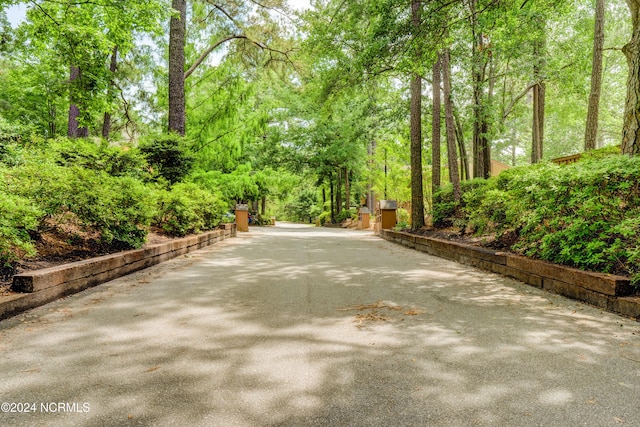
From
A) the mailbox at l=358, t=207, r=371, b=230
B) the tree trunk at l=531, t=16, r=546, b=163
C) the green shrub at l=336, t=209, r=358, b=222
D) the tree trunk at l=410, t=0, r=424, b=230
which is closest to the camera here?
the tree trunk at l=410, t=0, r=424, b=230

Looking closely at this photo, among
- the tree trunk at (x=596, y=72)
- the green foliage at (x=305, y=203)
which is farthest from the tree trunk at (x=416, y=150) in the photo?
the green foliage at (x=305, y=203)

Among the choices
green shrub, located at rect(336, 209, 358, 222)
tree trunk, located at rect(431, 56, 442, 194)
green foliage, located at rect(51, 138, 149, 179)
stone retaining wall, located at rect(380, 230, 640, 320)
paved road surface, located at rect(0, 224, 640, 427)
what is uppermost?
tree trunk, located at rect(431, 56, 442, 194)

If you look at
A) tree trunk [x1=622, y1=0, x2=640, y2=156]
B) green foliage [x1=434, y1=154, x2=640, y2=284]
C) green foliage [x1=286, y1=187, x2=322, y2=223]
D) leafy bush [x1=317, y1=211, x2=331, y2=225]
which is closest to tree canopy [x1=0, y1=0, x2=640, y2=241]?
tree trunk [x1=622, y1=0, x2=640, y2=156]

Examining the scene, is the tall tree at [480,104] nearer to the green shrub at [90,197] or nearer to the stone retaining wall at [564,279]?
the stone retaining wall at [564,279]

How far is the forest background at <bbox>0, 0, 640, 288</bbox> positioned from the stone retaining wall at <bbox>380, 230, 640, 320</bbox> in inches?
8.9

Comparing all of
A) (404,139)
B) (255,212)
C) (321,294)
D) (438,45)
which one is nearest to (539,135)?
(404,139)

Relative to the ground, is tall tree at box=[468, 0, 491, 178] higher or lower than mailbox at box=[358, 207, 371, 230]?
higher

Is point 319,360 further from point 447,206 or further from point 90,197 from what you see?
point 447,206

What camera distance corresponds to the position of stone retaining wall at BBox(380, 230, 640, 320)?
372cm

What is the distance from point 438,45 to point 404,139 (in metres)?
12.1

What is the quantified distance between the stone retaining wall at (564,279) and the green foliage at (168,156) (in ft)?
27.4

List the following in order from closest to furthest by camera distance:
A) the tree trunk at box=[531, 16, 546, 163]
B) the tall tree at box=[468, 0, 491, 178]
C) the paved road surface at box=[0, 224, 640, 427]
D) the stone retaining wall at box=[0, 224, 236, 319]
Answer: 1. the paved road surface at box=[0, 224, 640, 427]
2. the stone retaining wall at box=[0, 224, 236, 319]
3. the tall tree at box=[468, 0, 491, 178]
4. the tree trunk at box=[531, 16, 546, 163]

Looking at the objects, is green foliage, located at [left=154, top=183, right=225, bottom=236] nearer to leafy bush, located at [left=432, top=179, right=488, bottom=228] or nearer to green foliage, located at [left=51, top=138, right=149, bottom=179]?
green foliage, located at [left=51, top=138, right=149, bottom=179]

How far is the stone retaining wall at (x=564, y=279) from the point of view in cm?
372
